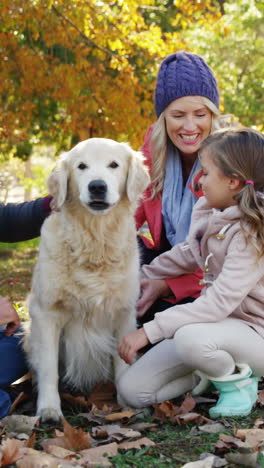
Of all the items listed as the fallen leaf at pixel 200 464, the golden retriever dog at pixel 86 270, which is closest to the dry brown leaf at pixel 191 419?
the fallen leaf at pixel 200 464

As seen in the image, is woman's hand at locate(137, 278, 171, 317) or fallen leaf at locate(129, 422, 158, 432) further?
woman's hand at locate(137, 278, 171, 317)

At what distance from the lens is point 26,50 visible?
312 inches

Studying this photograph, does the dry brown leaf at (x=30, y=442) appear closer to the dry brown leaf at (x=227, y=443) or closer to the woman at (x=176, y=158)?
the dry brown leaf at (x=227, y=443)

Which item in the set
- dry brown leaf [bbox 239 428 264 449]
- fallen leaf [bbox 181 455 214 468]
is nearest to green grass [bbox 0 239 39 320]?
dry brown leaf [bbox 239 428 264 449]

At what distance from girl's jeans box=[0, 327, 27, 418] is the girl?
650mm

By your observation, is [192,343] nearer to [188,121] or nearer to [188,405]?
[188,405]

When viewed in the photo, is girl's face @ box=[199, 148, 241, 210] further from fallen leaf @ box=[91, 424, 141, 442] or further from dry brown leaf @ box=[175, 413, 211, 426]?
fallen leaf @ box=[91, 424, 141, 442]

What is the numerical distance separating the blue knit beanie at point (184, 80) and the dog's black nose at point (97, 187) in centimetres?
104

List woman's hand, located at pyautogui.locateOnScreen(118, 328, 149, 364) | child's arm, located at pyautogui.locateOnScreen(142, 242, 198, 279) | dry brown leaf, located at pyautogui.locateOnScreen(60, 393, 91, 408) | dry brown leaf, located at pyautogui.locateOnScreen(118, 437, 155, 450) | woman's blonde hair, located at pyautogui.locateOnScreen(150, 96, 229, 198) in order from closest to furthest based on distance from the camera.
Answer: dry brown leaf, located at pyautogui.locateOnScreen(118, 437, 155, 450) < woman's hand, located at pyautogui.locateOnScreen(118, 328, 149, 364) < dry brown leaf, located at pyautogui.locateOnScreen(60, 393, 91, 408) < child's arm, located at pyautogui.locateOnScreen(142, 242, 198, 279) < woman's blonde hair, located at pyautogui.locateOnScreen(150, 96, 229, 198)

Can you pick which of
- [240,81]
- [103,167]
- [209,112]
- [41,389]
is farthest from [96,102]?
[240,81]

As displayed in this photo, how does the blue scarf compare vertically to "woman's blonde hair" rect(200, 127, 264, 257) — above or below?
below

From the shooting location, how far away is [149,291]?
151 inches

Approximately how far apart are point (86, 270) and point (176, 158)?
1219 mm

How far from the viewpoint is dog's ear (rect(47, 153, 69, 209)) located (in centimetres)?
337
